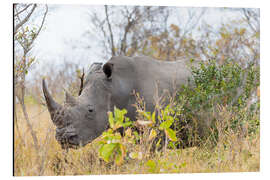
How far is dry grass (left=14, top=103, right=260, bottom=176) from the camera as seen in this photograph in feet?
13.7

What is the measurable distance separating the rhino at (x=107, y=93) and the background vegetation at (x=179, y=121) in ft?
0.41

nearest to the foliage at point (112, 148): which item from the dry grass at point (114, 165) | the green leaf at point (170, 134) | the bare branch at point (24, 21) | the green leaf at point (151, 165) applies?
the dry grass at point (114, 165)

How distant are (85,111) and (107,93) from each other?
0.37 meters

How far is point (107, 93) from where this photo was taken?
15.6 ft

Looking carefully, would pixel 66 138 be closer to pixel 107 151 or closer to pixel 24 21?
pixel 107 151

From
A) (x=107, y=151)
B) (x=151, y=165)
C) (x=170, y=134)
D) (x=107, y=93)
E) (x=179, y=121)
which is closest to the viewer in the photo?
(x=107, y=151)

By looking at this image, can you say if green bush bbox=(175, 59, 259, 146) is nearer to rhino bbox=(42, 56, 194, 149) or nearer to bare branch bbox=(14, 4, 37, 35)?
rhino bbox=(42, 56, 194, 149)

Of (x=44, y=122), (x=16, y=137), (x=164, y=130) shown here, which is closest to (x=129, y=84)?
(x=164, y=130)

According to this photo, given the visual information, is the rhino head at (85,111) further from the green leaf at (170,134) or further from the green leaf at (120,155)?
the green leaf at (170,134)

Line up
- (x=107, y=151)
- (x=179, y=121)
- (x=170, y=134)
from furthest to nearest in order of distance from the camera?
1. (x=179, y=121)
2. (x=170, y=134)
3. (x=107, y=151)

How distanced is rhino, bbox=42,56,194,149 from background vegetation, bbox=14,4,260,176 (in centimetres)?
12

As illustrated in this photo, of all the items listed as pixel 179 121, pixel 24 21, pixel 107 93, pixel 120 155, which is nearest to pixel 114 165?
pixel 120 155

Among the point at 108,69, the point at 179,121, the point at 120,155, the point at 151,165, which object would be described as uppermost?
the point at 108,69

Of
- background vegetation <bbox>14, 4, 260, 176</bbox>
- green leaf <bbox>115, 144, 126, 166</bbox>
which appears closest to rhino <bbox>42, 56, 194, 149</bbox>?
background vegetation <bbox>14, 4, 260, 176</bbox>
